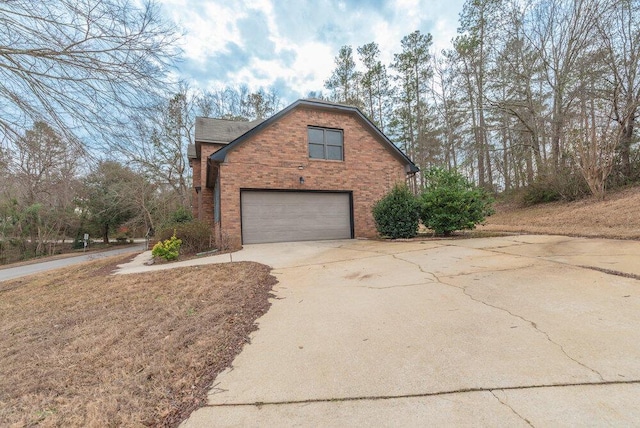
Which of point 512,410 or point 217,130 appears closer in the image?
point 512,410

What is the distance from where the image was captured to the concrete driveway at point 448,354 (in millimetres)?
1682

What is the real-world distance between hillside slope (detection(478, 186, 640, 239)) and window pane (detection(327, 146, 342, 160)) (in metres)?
6.95

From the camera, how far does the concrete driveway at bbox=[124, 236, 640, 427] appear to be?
1.68m

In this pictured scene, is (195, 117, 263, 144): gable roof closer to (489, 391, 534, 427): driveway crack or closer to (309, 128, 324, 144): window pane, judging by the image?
(309, 128, 324, 144): window pane

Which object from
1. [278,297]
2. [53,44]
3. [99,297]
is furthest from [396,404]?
[53,44]

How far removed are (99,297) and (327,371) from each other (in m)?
4.67

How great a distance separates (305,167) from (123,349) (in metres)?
9.40

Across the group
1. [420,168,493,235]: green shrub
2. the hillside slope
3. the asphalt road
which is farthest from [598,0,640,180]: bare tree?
the asphalt road

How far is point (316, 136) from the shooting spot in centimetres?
1193

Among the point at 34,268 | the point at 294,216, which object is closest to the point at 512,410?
the point at 294,216

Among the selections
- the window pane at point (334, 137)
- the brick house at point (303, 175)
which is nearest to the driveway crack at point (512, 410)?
the brick house at point (303, 175)

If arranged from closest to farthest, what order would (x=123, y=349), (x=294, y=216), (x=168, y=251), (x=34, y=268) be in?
(x=123, y=349), (x=168, y=251), (x=294, y=216), (x=34, y=268)

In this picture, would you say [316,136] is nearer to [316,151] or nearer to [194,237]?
[316,151]

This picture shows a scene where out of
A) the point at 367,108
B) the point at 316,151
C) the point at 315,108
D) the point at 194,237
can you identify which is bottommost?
the point at 194,237
